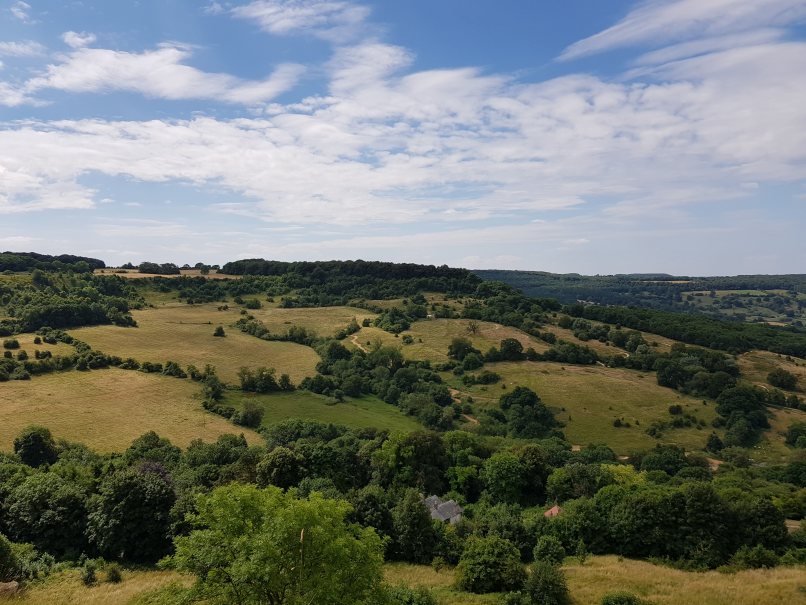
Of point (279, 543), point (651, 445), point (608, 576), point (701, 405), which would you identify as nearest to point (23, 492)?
point (279, 543)

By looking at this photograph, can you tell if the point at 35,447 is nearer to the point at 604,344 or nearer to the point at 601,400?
the point at 601,400

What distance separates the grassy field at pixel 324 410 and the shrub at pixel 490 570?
5692cm

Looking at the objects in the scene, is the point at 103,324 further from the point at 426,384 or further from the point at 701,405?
the point at 701,405

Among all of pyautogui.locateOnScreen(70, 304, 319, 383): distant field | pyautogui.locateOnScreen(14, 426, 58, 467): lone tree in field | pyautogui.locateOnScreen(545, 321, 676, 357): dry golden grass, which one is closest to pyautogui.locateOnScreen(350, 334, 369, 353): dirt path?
pyautogui.locateOnScreen(70, 304, 319, 383): distant field

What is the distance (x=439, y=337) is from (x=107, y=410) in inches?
3688

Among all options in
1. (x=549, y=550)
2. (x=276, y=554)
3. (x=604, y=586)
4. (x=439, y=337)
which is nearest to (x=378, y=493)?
(x=549, y=550)

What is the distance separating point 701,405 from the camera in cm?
11625

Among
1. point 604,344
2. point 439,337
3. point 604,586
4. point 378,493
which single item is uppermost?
point 439,337

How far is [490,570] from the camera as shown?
3562 centimetres

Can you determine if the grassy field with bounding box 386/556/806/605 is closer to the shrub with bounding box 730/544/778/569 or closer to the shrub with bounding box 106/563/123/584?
the shrub with bounding box 730/544/778/569

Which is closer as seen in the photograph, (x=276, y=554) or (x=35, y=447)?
(x=276, y=554)

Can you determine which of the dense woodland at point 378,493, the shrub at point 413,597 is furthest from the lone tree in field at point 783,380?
the shrub at point 413,597

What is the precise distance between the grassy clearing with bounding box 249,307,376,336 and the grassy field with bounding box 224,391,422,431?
4549cm

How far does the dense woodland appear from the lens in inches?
920
